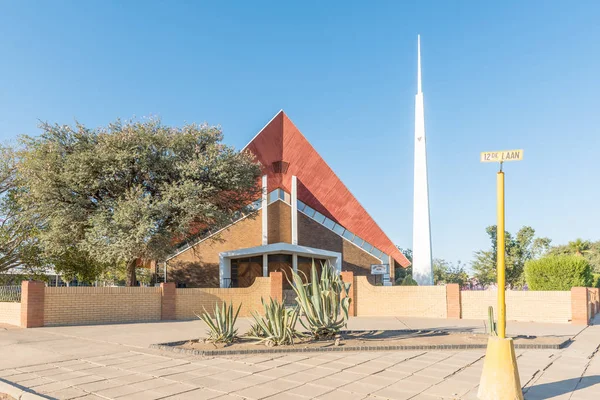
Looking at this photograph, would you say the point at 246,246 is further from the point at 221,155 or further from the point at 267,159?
the point at 221,155

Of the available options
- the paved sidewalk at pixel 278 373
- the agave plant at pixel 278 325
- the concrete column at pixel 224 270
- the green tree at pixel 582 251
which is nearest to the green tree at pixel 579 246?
the green tree at pixel 582 251

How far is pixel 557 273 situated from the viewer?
19.9m

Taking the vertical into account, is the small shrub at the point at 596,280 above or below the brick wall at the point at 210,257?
below

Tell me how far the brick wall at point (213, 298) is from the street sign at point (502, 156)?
13.4 m

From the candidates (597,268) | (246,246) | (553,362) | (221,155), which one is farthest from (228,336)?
(597,268)

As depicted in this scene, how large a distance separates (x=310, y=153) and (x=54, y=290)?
59.7 feet

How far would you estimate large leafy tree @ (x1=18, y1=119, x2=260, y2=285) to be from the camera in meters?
19.2

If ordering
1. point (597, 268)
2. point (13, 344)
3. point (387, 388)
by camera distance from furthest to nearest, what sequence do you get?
1. point (597, 268)
2. point (13, 344)
3. point (387, 388)

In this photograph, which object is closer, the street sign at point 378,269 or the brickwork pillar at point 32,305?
the brickwork pillar at point 32,305

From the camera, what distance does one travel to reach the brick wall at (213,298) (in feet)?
64.2

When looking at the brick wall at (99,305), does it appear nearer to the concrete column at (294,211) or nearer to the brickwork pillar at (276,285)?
the brickwork pillar at (276,285)

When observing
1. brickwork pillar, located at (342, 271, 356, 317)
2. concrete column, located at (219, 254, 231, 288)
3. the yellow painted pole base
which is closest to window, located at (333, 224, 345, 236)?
concrete column, located at (219, 254, 231, 288)

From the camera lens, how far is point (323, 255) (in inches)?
1248

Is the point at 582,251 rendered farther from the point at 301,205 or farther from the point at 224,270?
the point at 224,270
